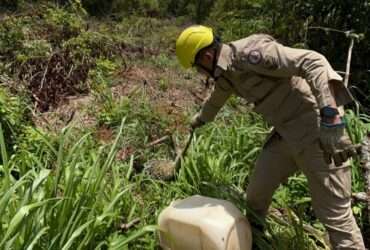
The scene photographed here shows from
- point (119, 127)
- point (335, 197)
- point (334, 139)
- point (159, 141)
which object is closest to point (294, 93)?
point (334, 139)

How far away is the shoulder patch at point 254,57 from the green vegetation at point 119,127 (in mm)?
896

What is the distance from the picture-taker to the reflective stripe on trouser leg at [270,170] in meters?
3.61

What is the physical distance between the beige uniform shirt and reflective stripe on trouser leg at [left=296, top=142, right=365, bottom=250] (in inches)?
4.7

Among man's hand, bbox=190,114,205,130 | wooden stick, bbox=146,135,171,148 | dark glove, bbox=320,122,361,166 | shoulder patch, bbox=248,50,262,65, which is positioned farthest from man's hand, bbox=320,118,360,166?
wooden stick, bbox=146,135,171,148

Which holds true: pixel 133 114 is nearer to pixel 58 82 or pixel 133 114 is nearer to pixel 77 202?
pixel 58 82

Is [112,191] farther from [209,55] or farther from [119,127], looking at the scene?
[119,127]

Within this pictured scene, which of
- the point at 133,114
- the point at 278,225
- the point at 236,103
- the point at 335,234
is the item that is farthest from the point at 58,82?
the point at 335,234

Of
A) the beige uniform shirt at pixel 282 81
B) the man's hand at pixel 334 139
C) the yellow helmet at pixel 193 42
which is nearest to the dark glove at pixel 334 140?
the man's hand at pixel 334 139

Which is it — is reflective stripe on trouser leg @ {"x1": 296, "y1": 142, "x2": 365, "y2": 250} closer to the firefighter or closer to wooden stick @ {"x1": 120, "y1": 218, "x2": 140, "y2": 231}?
the firefighter

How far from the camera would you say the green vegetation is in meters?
3.06

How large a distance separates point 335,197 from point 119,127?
6.98 ft

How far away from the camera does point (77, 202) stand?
120 inches

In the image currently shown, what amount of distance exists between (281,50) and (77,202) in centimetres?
134

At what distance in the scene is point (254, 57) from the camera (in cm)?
318
